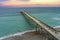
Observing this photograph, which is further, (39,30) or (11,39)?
(39,30)

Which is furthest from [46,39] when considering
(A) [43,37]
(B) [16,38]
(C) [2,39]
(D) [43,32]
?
(C) [2,39]

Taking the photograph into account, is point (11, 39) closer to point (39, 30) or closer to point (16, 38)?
point (16, 38)

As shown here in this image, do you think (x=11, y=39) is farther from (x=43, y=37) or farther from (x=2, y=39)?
(x=43, y=37)

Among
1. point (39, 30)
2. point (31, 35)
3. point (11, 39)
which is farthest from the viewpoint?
point (39, 30)

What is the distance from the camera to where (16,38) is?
1016cm

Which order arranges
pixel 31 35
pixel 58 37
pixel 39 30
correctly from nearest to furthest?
pixel 58 37 → pixel 31 35 → pixel 39 30

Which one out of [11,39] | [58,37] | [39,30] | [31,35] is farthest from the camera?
[39,30]

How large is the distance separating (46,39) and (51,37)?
42 centimetres

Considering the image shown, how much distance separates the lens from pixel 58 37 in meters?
9.23

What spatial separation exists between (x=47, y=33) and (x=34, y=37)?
0.89m

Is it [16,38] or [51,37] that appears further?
[16,38]

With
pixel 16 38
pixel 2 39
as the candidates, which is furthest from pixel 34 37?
pixel 2 39

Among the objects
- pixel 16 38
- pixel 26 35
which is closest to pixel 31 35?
pixel 26 35

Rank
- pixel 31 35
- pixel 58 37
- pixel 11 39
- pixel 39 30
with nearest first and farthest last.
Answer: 1. pixel 58 37
2. pixel 11 39
3. pixel 31 35
4. pixel 39 30
